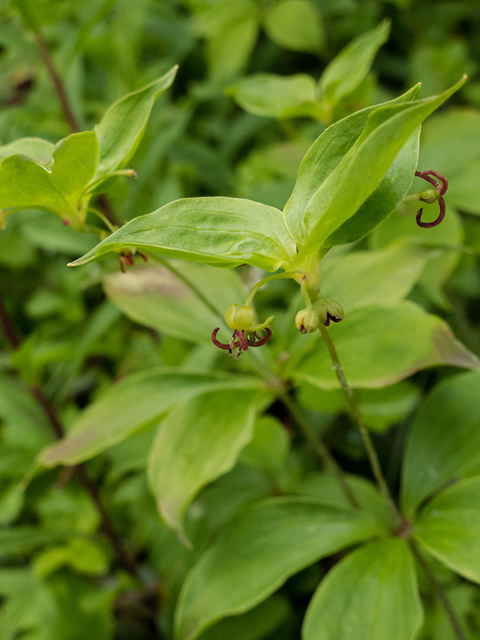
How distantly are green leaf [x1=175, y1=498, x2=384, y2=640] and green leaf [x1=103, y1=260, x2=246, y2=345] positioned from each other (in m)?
0.28

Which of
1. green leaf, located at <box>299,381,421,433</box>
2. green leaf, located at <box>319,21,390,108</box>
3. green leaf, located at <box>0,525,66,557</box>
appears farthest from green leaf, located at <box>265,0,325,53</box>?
green leaf, located at <box>0,525,66,557</box>

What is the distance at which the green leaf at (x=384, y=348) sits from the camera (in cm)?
64

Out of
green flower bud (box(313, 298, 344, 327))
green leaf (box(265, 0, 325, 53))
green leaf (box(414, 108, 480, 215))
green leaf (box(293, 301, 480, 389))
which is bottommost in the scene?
green leaf (box(414, 108, 480, 215))

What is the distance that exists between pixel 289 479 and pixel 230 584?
348 mm

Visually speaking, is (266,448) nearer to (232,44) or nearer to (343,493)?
(343,493)

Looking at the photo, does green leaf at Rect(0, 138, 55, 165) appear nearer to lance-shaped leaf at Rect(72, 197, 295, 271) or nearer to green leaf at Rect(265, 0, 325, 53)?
lance-shaped leaf at Rect(72, 197, 295, 271)

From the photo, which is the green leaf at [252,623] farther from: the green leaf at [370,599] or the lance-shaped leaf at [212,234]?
the lance-shaped leaf at [212,234]

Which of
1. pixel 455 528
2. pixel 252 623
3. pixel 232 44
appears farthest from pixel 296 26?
pixel 252 623

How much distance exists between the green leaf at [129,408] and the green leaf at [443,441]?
0.26 meters

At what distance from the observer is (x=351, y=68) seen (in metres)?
0.87

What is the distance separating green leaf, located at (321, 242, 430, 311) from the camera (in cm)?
77

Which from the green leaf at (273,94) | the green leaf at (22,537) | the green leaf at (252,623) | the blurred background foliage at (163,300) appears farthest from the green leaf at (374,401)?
the green leaf at (22,537)

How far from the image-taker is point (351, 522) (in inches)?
28.1

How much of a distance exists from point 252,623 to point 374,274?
1.99 feet
